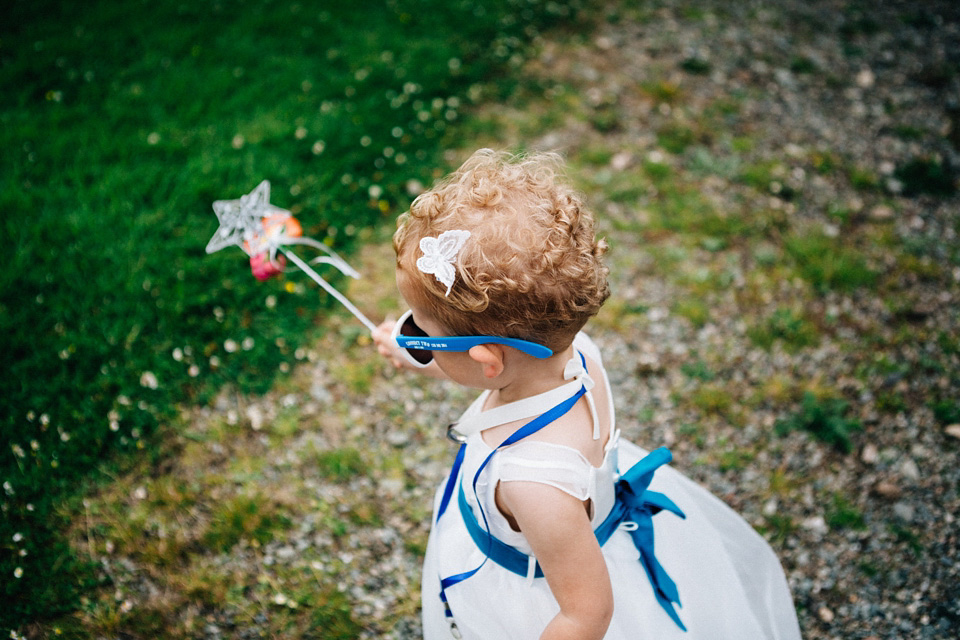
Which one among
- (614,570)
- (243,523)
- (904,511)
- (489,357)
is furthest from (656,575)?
(243,523)

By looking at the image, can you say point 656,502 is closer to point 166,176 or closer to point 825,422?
point 825,422

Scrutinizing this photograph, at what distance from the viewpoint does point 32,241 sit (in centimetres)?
357

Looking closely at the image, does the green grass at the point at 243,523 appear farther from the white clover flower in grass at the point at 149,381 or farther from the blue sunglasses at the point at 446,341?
the blue sunglasses at the point at 446,341

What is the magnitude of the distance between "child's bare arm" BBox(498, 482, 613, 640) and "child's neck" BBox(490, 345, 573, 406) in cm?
26

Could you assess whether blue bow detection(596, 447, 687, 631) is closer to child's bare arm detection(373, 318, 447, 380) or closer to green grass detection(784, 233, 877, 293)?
child's bare arm detection(373, 318, 447, 380)

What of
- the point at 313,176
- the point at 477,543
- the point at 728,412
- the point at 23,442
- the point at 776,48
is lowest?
the point at 23,442

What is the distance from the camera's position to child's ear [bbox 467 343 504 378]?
1472mm

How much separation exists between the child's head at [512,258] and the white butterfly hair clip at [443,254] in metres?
0.02

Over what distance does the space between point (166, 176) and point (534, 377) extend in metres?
3.40

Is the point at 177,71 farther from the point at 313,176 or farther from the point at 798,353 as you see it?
the point at 798,353

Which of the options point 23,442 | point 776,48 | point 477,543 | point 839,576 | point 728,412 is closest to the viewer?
point 477,543

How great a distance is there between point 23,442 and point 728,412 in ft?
11.7

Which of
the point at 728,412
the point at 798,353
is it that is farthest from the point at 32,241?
the point at 798,353

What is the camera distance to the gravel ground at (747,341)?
9.22 feet
